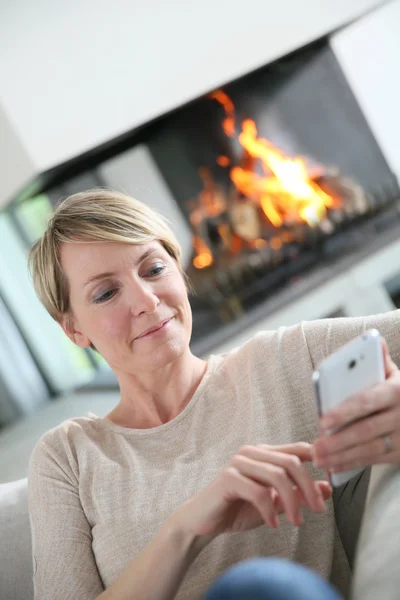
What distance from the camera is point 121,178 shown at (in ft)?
11.2

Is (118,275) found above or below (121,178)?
below

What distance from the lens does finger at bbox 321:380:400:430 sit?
848 mm

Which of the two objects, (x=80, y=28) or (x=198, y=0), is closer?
(x=80, y=28)

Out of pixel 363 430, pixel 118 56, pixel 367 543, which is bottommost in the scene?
pixel 367 543

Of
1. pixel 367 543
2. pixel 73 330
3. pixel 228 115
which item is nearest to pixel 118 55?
pixel 228 115

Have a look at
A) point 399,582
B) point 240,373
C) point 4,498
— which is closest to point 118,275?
point 240,373

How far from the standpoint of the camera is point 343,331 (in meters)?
1.17

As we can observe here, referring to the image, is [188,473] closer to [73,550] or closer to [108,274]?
[73,550]

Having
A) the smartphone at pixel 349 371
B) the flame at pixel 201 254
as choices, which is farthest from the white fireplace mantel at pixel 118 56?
the smartphone at pixel 349 371

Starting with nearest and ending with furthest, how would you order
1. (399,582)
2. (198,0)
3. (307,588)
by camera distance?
(307,588), (399,582), (198,0)

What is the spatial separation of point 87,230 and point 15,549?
1.96 ft

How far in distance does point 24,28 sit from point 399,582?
256 centimetres

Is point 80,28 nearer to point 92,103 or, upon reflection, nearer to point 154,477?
point 92,103

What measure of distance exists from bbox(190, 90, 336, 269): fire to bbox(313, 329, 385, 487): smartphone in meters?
2.65
